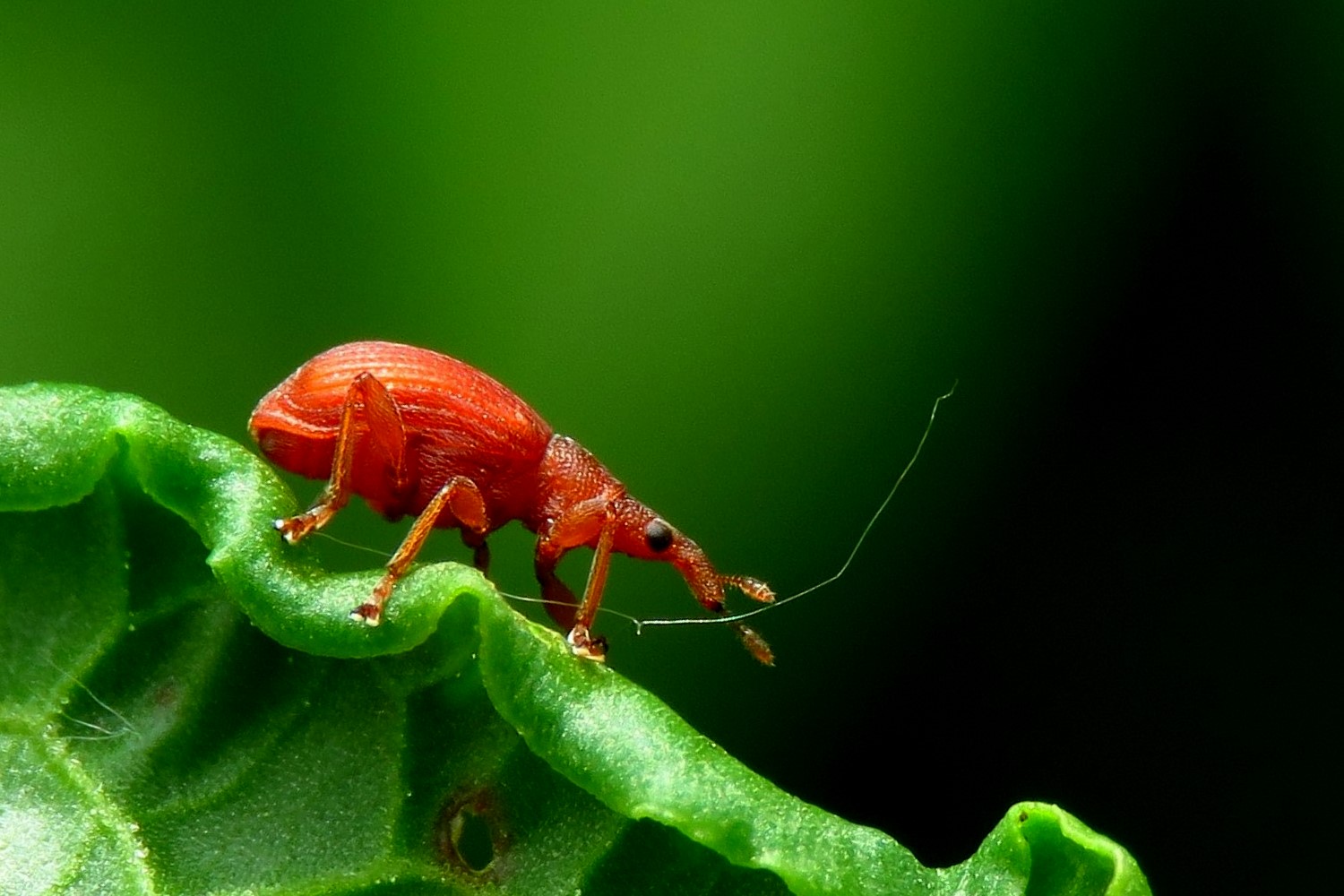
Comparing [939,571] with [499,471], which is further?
[939,571]

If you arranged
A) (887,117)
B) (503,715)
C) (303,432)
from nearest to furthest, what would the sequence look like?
(503,715), (303,432), (887,117)

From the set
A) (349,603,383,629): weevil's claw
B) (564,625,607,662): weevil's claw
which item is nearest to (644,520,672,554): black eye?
(564,625,607,662): weevil's claw

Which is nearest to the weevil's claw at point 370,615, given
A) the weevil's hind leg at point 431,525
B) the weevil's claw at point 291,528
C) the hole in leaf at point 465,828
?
the weevil's hind leg at point 431,525

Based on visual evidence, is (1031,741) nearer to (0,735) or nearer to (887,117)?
(887,117)

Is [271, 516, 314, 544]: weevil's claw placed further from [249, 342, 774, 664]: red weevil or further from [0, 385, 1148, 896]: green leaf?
[249, 342, 774, 664]: red weevil

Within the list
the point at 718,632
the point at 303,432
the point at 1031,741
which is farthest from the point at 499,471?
the point at 1031,741
